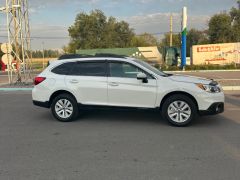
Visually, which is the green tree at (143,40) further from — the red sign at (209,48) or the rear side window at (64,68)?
the rear side window at (64,68)

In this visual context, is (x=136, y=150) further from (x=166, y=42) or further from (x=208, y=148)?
(x=166, y=42)

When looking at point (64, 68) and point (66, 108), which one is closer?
point (66, 108)

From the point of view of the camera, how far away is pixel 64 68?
315 inches

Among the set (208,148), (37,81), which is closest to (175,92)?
(208,148)

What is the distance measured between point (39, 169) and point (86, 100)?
326 centimetres

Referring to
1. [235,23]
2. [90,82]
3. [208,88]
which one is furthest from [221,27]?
[90,82]

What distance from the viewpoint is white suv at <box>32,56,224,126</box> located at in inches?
279

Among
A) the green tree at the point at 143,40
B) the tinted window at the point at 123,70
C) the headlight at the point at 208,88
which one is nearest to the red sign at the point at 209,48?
the headlight at the point at 208,88

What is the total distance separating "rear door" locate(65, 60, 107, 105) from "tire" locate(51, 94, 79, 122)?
22 centimetres

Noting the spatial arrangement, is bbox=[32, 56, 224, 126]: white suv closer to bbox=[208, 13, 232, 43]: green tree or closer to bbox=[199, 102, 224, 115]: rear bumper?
bbox=[199, 102, 224, 115]: rear bumper

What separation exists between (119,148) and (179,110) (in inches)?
85.4

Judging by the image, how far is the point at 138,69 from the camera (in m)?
7.41

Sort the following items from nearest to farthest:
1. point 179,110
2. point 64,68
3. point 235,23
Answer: point 179,110
point 64,68
point 235,23

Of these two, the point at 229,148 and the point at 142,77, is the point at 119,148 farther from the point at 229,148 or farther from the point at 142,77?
the point at 142,77
